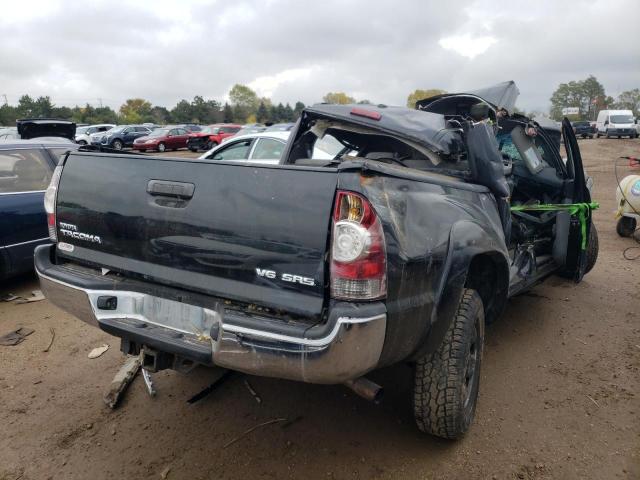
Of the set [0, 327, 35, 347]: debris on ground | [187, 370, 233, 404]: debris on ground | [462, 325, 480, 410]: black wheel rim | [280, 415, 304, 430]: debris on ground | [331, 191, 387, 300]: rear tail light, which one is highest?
[331, 191, 387, 300]: rear tail light

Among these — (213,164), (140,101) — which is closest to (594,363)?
(213,164)

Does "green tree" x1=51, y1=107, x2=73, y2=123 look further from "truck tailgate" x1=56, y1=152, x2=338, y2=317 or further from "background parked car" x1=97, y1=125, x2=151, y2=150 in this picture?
"truck tailgate" x1=56, y1=152, x2=338, y2=317

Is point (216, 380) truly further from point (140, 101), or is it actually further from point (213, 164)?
point (140, 101)

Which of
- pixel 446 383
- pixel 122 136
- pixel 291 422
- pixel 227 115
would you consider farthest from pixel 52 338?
pixel 227 115

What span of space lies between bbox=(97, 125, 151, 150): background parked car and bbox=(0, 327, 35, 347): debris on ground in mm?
25259

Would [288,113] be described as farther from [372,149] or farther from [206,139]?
[372,149]

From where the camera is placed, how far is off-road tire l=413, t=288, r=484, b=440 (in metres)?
2.38

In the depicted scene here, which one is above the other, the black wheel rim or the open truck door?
the open truck door

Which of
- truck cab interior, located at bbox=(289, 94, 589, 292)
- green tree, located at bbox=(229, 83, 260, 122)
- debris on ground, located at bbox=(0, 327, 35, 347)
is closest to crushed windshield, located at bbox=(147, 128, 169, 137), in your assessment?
debris on ground, located at bbox=(0, 327, 35, 347)

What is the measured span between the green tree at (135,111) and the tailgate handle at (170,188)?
81238 mm

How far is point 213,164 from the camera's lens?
2.14m

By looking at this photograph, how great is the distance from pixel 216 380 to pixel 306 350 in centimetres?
165

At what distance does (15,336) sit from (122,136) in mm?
27156

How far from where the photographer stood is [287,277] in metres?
1.91
